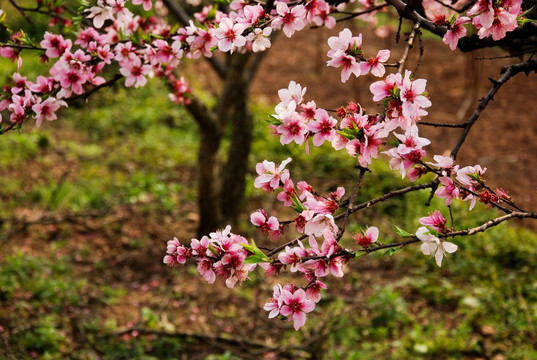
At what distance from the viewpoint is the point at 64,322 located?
4.03 meters

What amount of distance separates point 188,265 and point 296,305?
148 inches

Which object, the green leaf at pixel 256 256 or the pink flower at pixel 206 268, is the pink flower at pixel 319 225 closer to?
the green leaf at pixel 256 256

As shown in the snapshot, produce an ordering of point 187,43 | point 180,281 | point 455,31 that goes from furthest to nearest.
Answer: point 180,281
point 187,43
point 455,31

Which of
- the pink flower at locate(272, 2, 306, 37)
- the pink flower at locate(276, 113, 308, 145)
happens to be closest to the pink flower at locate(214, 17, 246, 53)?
the pink flower at locate(272, 2, 306, 37)

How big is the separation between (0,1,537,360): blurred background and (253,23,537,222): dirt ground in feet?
0.17

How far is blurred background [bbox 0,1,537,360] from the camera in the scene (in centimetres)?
382

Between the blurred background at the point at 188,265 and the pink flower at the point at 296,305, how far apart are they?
0.59 metres

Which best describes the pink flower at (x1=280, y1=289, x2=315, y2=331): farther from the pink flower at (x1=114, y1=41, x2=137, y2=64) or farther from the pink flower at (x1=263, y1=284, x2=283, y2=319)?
the pink flower at (x1=114, y1=41, x2=137, y2=64)

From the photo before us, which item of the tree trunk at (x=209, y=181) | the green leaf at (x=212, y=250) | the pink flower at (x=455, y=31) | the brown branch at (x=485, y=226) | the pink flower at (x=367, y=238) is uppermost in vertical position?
the pink flower at (x=455, y=31)

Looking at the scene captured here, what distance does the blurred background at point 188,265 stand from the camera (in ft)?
12.5

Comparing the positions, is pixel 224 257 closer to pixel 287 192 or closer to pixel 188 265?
pixel 287 192

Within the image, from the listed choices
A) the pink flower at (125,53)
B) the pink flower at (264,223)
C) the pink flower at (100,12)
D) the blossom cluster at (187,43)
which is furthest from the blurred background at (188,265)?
the pink flower at (100,12)

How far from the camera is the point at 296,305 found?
1.53m

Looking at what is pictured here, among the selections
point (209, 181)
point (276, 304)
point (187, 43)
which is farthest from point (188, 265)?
point (276, 304)
